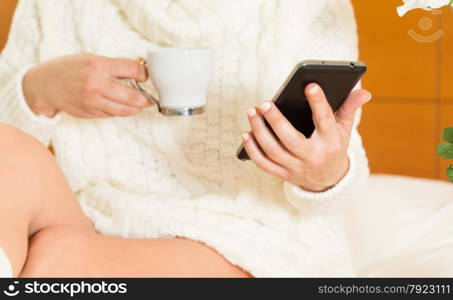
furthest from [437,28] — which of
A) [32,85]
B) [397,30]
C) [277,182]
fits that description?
[32,85]

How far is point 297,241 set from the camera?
3.39ft

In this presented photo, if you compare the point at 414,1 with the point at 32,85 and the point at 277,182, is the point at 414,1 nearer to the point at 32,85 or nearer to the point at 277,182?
the point at 277,182

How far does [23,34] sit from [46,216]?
44 cm

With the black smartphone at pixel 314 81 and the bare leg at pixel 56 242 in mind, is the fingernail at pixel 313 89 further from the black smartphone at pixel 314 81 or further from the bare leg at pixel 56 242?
the bare leg at pixel 56 242

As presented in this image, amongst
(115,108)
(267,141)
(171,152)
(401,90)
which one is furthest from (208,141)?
(401,90)

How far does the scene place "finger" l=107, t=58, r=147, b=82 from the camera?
940 mm

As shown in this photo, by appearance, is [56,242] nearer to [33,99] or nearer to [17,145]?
[17,145]

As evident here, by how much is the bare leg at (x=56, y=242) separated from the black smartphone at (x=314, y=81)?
0.82 ft

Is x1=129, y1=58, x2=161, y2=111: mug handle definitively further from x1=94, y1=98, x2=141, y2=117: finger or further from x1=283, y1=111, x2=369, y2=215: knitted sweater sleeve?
x1=283, y1=111, x2=369, y2=215: knitted sweater sleeve

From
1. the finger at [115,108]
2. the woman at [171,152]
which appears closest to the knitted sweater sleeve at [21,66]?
the woman at [171,152]

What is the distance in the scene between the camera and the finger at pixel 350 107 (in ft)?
2.68

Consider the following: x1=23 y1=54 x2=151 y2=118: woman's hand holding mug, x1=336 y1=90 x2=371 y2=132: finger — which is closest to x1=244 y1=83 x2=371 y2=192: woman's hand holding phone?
x1=336 y1=90 x2=371 y2=132: finger

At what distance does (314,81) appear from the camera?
30.8 inches

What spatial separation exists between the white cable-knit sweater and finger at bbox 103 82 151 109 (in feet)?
0.42
